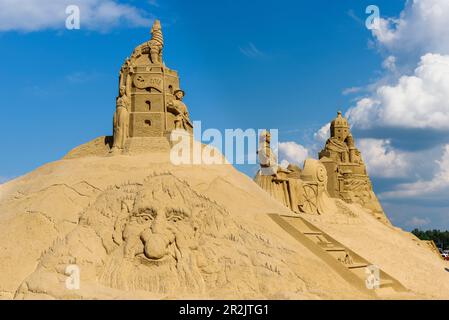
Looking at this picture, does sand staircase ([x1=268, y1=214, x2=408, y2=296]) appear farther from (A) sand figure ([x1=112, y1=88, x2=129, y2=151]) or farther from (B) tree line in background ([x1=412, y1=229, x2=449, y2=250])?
(B) tree line in background ([x1=412, y1=229, x2=449, y2=250])

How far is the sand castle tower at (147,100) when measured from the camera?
1770 centimetres

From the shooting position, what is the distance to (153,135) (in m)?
17.7

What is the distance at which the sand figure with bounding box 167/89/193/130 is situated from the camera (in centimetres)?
1802

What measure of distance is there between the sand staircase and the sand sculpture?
7.20 metres

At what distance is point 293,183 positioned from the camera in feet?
77.2

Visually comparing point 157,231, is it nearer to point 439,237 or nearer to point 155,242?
point 155,242

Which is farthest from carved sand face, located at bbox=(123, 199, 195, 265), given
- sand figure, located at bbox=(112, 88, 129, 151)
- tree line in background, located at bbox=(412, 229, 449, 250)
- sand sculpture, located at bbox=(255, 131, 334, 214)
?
tree line in background, located at bbox=(412, 229, 449, 250)

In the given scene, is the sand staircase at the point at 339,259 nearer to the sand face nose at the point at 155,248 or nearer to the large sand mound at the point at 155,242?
the large sand mound at the point at 155,242

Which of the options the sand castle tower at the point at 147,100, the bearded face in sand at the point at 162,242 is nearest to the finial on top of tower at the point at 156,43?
the sand castle tower at the point at 147,100

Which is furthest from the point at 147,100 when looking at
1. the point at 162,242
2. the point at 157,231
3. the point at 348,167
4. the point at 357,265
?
the point at 348,167

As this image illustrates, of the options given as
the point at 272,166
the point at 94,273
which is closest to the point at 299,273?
the point at 94,273

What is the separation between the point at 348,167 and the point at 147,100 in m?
21.5
